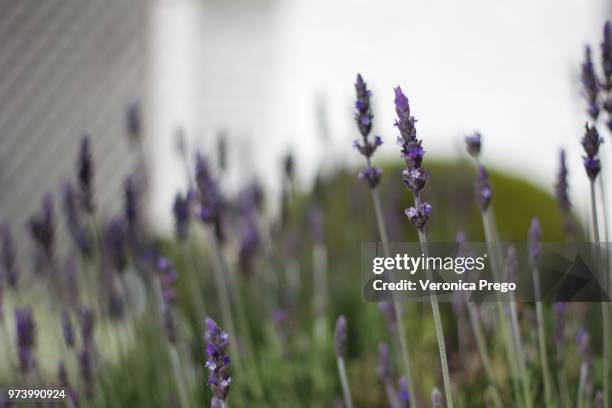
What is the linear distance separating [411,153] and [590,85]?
451 millimetres

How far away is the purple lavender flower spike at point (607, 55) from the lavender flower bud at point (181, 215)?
2.93 feet

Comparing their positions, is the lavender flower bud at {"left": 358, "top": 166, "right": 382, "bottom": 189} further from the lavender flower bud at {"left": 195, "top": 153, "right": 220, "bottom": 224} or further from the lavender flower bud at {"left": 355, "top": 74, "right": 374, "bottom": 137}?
the lavender flower bud at {"left": 195, "top": 153, "right": 220, "bottom": 224}

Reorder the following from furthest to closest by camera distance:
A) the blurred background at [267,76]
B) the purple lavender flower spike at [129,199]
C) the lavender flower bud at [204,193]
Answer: the blurred background at [267,76] → the purple lavender flower spike at [129,199] → the lavender flower bud at [204,193]

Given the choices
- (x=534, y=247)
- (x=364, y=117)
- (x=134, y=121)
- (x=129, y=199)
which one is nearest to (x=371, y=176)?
(x=364, y=117)

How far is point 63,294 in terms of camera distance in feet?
6.07

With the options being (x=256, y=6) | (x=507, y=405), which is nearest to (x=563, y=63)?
(x=256, y=6)

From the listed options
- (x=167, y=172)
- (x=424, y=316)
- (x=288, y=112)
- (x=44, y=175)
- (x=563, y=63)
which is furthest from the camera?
(x=288, y=112)

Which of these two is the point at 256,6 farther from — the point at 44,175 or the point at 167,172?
the point at 44,175

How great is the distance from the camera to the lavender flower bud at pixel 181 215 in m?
1.34

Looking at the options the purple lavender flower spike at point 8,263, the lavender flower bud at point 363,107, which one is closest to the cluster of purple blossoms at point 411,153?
the lavender flower bud at point 363,107

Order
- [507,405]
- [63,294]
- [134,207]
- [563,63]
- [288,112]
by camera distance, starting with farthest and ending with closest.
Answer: [288,112]
[563,63]
[63,294]
[134,207]
[507,405]

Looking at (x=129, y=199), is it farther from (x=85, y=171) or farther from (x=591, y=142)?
(x=591, y=142)

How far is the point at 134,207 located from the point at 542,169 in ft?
14.3

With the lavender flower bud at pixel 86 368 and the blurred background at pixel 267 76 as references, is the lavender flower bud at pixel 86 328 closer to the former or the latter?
the lavender flower bud at pixel 86 368
